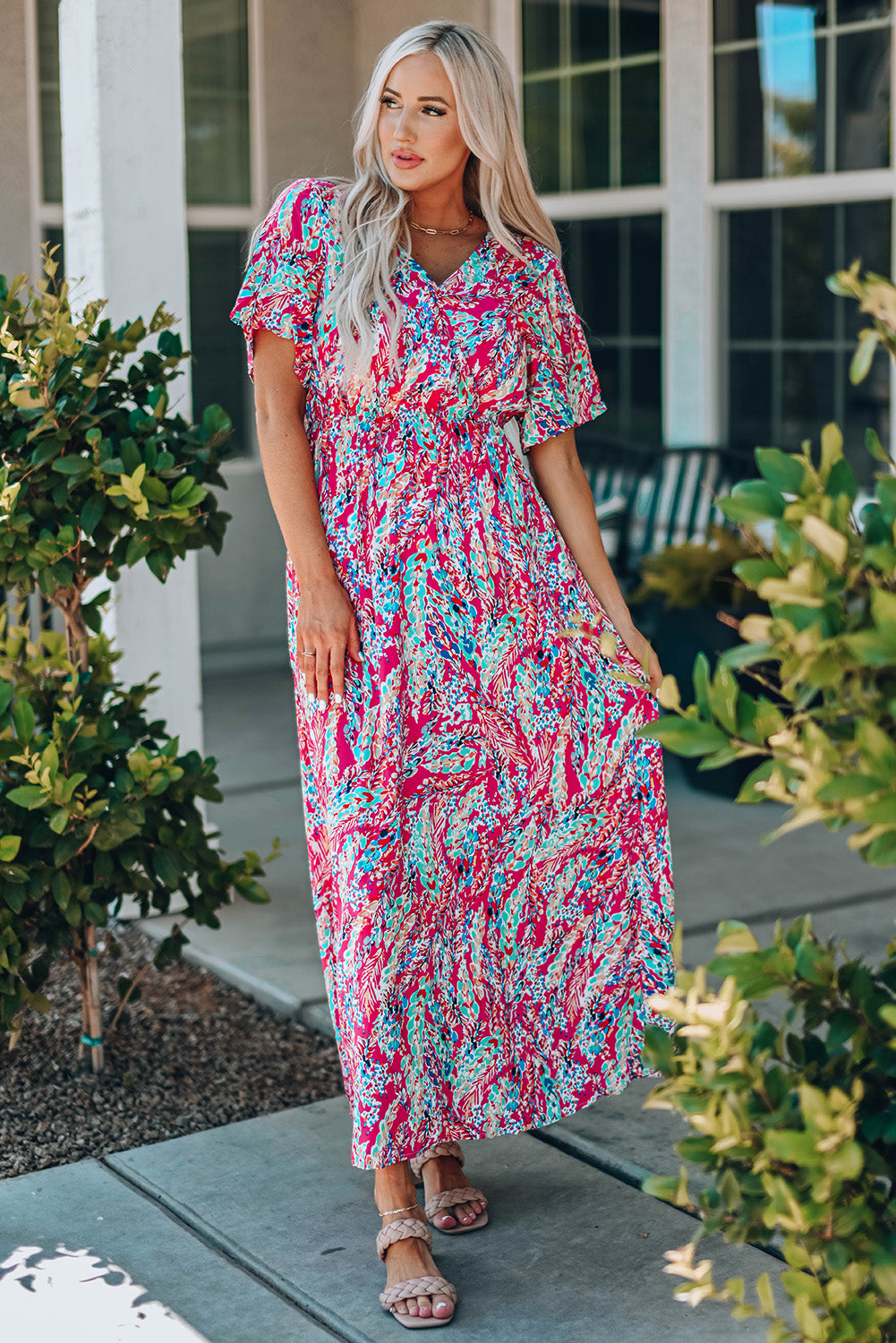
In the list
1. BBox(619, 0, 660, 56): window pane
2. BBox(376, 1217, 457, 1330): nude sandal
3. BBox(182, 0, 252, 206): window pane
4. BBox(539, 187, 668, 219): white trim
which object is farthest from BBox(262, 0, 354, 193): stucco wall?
BBox(376, 1217, 457, 1330): nude sandal

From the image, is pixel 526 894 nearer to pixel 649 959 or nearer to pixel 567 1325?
pixel 649 959

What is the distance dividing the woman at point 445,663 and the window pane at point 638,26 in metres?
4.20

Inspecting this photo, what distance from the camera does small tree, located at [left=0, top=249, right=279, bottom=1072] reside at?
3215 millimetres

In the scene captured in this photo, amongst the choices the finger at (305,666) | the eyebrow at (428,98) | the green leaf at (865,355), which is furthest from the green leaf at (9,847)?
→ the green leaf at (865,355)

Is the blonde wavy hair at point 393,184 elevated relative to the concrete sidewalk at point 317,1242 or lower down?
elevated

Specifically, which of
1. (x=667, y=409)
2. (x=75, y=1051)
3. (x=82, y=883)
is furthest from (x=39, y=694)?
(x=667, y=409)

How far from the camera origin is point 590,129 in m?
7.04

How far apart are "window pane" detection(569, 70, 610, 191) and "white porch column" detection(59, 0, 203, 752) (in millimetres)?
3096

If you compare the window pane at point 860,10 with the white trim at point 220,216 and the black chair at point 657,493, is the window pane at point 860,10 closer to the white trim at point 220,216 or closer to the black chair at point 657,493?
the black chair at point 657,493

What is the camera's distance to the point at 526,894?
2861mm

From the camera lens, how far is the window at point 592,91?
6754 millimetres

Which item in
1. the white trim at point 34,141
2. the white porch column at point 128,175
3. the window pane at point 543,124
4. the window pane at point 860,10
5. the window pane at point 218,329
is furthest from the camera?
the window pane at point 218,329

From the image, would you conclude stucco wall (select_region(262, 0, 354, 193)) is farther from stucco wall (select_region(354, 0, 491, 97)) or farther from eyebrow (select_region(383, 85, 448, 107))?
eyebrow (select_region(383, 85, 448, 107))

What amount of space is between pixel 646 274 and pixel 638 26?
38.5 inches
